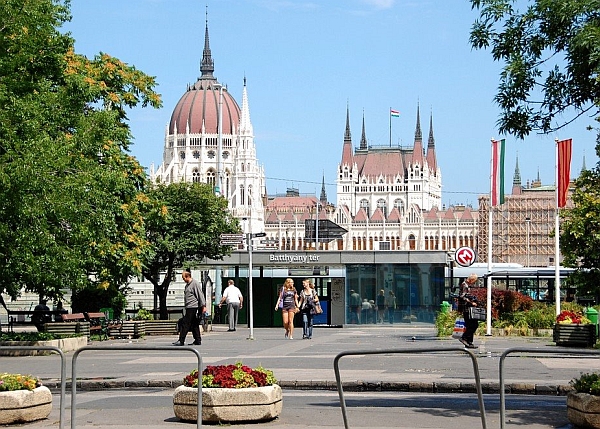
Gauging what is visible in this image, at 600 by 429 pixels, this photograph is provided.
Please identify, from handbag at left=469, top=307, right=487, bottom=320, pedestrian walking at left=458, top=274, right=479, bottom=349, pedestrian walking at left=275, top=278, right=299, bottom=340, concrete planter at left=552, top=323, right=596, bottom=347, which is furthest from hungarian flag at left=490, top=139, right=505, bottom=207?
handbag at left=469, top=307, right=487, bottom=320

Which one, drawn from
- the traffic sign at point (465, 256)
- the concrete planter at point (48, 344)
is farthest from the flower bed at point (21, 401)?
the traffic sign at point (465, 256)

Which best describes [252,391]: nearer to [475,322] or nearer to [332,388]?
[332,388]

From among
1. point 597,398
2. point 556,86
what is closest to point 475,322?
point 556,86

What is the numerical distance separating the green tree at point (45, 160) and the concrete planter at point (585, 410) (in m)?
13.3

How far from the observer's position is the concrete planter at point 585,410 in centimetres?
1149

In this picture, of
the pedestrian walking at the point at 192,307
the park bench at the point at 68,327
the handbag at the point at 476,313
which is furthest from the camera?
the park bench at the point at 68,327

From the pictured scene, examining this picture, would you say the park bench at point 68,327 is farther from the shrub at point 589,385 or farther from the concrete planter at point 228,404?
the shrub at point 589,385

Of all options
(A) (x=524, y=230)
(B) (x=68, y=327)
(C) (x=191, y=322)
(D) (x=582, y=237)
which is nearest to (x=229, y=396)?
(C) (x=191, y=322)

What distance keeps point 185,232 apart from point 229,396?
4270cm

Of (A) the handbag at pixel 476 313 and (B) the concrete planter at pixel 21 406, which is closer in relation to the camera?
(B) the concrete planter at pixel 21 406

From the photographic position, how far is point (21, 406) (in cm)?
1266

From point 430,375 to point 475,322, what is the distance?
5.96 meters

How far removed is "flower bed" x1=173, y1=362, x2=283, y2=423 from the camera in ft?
40.0

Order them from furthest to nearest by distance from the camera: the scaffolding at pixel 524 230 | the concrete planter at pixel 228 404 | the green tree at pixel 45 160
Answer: the scaffolding at pixel 524 230 → the green tree at pixel 45 160 → the concrete planter at pixel 228 404
